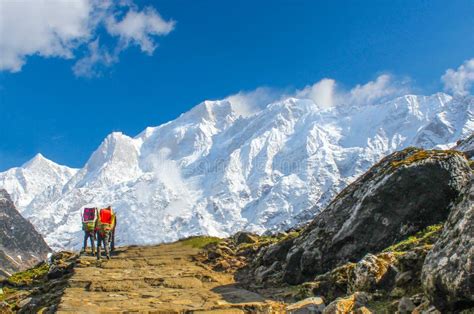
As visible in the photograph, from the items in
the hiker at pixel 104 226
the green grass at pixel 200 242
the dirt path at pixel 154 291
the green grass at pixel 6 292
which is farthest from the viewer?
the green grass at pixel 200 242

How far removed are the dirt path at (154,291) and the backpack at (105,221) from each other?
259 cm

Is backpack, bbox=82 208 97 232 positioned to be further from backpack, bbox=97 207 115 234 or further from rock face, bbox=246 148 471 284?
rock face, bbox=246 148 471 284

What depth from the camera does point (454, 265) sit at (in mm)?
8391

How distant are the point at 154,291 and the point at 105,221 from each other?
10.4 m

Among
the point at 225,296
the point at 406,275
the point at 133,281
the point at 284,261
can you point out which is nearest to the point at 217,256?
the point at 284,261

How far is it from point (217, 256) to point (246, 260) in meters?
1.67

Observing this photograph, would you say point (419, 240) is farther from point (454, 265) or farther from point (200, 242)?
point (200, 242)

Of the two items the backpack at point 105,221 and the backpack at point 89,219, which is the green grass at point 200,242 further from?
the backpack at point 105,221

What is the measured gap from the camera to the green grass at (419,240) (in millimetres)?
13797

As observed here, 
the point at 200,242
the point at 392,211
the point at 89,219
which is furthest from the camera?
the point at 200,242

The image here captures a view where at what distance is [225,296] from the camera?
50.0 ft

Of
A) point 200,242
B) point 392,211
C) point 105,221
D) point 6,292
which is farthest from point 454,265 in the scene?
point 200,242

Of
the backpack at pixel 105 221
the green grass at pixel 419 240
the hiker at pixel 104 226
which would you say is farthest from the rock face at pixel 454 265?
the backpack at pixel 105 221

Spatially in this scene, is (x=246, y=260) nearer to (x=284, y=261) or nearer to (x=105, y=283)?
(x=284, y=261)
